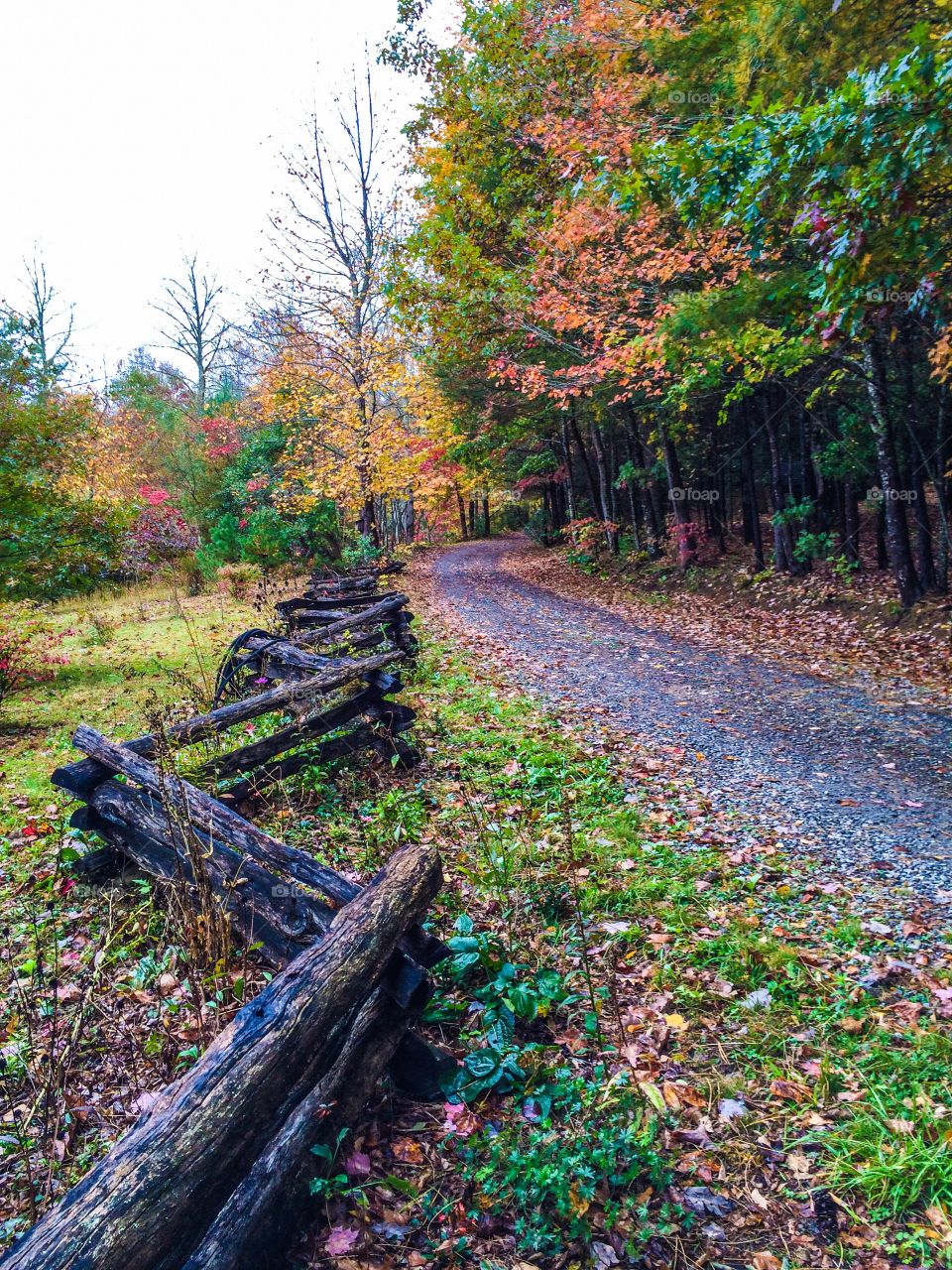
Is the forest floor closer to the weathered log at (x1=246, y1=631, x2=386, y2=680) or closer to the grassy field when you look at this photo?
the grassy field

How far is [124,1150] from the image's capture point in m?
1.87

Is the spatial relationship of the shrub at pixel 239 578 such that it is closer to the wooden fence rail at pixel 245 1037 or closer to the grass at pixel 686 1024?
the wooden fence rail at pixel 245 1037

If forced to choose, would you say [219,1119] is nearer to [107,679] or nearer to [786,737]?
[786,737]

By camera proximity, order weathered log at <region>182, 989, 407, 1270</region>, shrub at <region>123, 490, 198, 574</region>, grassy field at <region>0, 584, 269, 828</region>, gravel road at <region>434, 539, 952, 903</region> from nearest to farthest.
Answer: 1. weathered log at <region>182, 989, 407, 1270</region>
2. gravel road at <region>434, 539, 952, 903</region>
3. grassy field at <region>0, 584, 269, 828</region>
4. shrub at <region>123, 490, 198, 574</region>

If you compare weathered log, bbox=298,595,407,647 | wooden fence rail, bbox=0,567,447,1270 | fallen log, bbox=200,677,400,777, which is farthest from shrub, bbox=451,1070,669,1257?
weathered log, bbox=298,595,407,647

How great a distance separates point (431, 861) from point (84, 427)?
417 inches

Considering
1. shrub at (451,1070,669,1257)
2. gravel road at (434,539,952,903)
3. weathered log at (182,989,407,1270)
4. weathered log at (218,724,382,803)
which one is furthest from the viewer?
weathered log at (218,724,382,803)

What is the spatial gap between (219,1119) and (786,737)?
6.35 metres

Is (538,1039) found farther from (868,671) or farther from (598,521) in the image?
(598,521)

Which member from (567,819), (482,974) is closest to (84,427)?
(567,819)

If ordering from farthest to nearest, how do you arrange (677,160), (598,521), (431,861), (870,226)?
(598,521) → (677,160) → (870,226) → (431,861)

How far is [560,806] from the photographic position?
552 cm

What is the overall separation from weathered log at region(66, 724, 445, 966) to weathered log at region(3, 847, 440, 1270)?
237 millimetres

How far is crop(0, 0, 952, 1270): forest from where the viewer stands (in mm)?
2332
